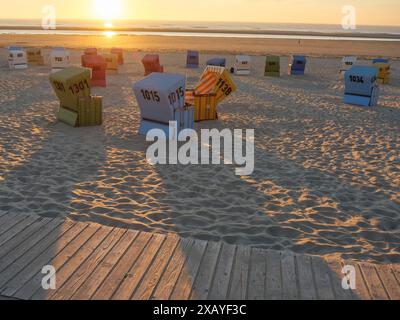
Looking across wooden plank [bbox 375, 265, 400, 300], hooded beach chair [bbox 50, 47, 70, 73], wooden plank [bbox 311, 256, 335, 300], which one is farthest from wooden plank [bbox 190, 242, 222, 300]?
hooded beach chair [bbox 50, 47, 70, 73]

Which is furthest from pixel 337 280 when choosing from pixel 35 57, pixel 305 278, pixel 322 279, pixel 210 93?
pixel 35 57

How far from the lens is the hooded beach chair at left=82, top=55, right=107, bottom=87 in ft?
55.8

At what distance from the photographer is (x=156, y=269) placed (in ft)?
14.6

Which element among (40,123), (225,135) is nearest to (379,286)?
(225,135)

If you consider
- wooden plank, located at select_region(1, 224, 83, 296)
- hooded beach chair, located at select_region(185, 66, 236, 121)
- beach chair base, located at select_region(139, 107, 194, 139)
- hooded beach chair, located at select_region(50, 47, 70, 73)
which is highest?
hooded beach chair, located at select_region(50, 47, 70, 73)

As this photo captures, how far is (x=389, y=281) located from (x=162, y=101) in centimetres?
671

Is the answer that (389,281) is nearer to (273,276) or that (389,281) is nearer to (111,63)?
(273,276)

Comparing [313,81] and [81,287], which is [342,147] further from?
[313,81]

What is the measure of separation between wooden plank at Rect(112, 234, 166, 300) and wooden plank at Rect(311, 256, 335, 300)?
1882 mm

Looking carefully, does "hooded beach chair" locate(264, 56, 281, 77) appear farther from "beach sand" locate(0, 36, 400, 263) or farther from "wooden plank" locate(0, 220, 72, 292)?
"wooden plank" locate(0, 220, 72, 292)

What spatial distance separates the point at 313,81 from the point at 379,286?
19.1 meters

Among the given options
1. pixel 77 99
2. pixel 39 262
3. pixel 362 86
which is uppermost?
pixel 362 86

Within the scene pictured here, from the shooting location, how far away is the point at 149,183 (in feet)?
23.7

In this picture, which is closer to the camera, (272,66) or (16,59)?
(16,59)
